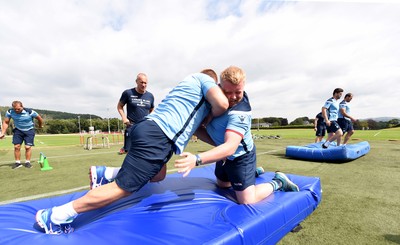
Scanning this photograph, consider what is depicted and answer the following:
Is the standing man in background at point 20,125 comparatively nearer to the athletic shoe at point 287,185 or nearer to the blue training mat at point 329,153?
the athletic shoe at point 287,185

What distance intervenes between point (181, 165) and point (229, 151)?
554 mm

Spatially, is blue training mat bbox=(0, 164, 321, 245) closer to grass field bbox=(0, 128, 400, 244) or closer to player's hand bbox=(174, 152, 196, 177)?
grass field bbox=(0, 128, 400, 244)

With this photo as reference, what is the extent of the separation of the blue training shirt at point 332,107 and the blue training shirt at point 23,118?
29.5ft

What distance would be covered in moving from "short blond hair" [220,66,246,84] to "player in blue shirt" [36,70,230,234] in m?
0.18

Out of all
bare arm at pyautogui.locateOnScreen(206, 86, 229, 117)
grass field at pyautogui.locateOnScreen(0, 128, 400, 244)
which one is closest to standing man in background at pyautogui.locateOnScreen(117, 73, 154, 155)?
grass field at pyautogui.locateOnScreen(0, 128, 400, 244)

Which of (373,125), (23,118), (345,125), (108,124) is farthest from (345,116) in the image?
(108,124)

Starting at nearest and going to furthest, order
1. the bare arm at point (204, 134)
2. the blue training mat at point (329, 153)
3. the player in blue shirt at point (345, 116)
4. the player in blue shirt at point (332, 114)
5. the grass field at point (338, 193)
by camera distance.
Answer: the grass field at point (338, 193)
the bare arm at point (204, 134)
the blue training mat at point (329, 153)
the player in blue shirt at point (332, 114)
the player in blue shirt at point (345, 116)

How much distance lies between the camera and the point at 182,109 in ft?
7.30

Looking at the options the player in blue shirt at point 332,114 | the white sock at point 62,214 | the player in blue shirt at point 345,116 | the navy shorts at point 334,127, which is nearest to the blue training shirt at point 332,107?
the player in blue shirt at point 332,114

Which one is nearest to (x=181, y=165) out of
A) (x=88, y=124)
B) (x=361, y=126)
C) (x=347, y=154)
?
(x=347, y=154)

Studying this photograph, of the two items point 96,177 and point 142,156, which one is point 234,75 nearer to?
point 142,156

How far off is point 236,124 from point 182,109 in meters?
0.57

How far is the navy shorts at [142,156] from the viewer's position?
6.72ft

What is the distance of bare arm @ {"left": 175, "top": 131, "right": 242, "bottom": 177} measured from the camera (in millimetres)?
1840
